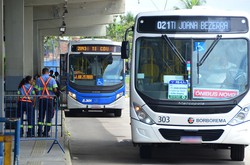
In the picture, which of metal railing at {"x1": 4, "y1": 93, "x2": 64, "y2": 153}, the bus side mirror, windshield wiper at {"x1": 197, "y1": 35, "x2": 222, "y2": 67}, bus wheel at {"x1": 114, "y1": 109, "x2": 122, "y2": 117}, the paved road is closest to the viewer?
windshield wiper at {"x1": 197, "y1": 35, "x2": 222, "y2": 67}

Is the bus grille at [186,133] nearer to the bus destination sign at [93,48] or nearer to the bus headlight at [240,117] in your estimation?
the bus headlight at [240,117]

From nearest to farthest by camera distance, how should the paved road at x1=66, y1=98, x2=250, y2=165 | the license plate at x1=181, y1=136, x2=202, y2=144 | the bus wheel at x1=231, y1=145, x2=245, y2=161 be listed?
the license plate at x1=181, y1=136, x2=202, y2=144 < the bus wheel at x1=231, y1=145, x2=245, y2=161 < the paved road at x1=66, y1=98, x2=250, y2=165

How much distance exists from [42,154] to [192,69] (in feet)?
12.1

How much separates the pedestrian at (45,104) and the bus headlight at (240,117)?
13.5 feet

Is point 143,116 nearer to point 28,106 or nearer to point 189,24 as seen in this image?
point 189,24

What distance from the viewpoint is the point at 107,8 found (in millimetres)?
41281

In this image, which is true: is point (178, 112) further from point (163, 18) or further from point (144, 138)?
point (163, 18)

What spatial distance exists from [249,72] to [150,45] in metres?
2.15

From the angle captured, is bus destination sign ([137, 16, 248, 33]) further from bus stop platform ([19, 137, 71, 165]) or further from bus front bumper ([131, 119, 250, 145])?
bus stop platform ([19, 137, 71, 165])

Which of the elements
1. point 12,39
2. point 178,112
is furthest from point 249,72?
point 12,39

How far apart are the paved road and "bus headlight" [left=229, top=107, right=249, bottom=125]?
3.61 feet

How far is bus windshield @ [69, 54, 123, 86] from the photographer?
82.9ft

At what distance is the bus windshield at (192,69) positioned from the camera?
41.8ft

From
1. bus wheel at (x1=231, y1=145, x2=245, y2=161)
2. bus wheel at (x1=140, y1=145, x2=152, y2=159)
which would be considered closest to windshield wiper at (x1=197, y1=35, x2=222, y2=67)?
bus wheel at (x1=231, y1=145, x2=245, y2=161)
